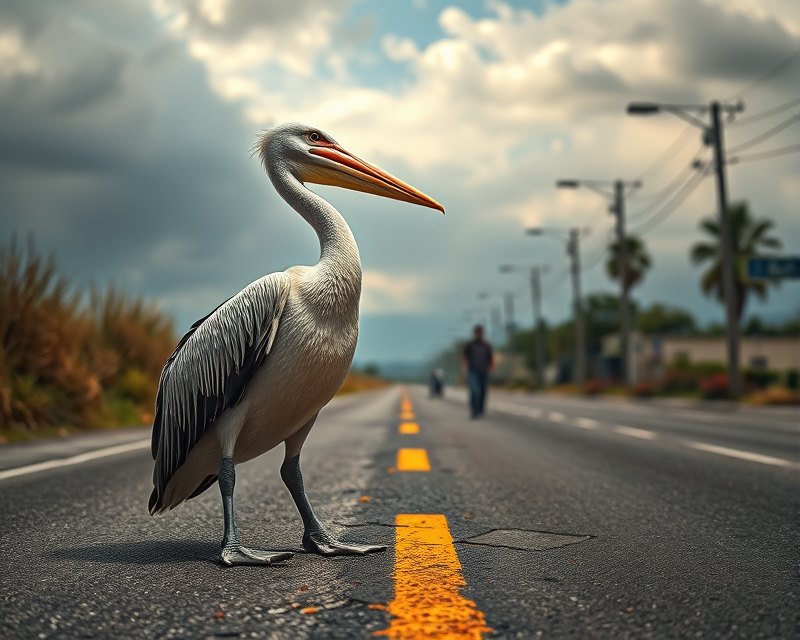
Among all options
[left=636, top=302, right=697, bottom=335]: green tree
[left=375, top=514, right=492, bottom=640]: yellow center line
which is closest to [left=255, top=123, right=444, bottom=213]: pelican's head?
[left=375, top=514, right=492, bottom=640]: yellow center line

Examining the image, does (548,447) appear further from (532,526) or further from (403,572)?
(403,572)

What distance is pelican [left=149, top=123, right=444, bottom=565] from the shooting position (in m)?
3.07

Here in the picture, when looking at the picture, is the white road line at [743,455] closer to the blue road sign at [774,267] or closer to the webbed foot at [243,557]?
the webbed foot at [243,557]

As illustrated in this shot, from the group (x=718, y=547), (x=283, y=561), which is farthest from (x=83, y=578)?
(x=718, y=547)

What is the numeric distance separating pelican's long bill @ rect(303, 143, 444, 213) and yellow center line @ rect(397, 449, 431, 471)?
12.1 ft

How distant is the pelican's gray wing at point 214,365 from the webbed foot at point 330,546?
2.00ft

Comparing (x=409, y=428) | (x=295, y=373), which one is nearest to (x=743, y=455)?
(x=409, y=428)

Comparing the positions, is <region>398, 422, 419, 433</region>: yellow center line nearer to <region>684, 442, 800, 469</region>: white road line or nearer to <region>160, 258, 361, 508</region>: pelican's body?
<region>684, 442, 800, 469</region>: white road line

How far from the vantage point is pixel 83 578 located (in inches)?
116

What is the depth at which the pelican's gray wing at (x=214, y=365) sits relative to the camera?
3.08 metres

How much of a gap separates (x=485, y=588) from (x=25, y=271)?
1087 centimetres

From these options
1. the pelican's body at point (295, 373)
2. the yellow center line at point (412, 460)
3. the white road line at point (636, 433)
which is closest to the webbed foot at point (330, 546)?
the pelican's body at point (295, 373)

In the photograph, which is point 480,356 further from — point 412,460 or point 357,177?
point 357,177

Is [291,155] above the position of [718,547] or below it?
above
